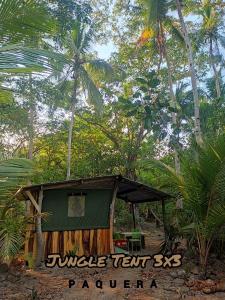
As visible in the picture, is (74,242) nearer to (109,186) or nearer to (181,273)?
(109,186)

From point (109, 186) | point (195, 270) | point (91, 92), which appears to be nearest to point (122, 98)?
point (91, 92)

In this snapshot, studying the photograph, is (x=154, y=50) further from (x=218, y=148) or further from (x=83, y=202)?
(x=218, y=148)

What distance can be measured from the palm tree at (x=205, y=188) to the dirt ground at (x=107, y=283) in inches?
24.3

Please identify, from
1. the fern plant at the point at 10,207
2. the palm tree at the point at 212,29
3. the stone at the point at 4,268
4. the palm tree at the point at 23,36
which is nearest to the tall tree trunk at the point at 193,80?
the palm tree at the point at 212,29

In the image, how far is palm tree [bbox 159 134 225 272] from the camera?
638 centimetres

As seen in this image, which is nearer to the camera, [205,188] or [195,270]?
[205,188]

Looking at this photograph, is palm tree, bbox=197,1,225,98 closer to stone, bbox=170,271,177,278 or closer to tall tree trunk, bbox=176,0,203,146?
tall tree trunk, bbox=176,0,203,146

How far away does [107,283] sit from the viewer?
7.24 metres

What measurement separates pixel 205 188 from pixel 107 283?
10.0 feet

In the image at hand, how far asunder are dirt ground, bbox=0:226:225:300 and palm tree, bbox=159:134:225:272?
62 centimetres

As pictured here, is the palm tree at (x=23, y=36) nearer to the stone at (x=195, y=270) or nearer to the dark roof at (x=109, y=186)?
the stone at (x=195, y=270)

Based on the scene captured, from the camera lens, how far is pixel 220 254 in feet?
27.3

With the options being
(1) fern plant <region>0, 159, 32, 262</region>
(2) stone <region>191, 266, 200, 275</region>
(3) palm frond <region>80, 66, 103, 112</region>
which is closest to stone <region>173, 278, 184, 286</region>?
(2) stone <region>191, 266, 200, 275</region>

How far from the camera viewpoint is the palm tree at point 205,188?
6379 millimetres
